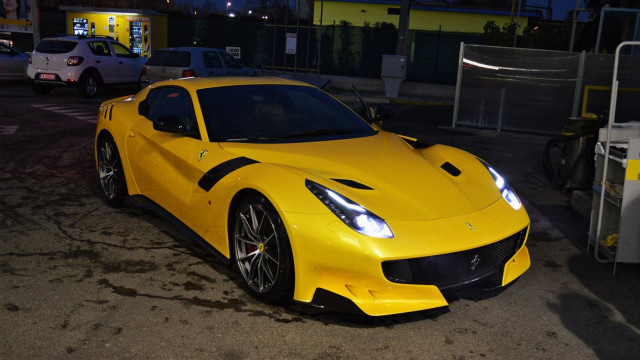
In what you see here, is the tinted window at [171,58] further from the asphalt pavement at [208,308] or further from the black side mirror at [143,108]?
the black side mirror at [143,108]

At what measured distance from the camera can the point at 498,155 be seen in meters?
10.5

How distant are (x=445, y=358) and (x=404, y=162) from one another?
64.2 inches

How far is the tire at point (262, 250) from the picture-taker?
4055 mm

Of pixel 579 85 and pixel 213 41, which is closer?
pixel 579 85

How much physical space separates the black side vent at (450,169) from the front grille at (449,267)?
757 mm

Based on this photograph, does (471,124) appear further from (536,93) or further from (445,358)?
(445,358)

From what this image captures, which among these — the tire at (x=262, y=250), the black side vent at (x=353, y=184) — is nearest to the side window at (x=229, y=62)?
the tire at (x=262, y=250)

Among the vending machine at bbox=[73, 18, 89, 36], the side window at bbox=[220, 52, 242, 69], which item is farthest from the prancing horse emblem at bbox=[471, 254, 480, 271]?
the vending machine at bbox=[73, 18, 89, 36]

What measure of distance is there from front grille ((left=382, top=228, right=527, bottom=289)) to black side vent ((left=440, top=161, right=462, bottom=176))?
2.48ft

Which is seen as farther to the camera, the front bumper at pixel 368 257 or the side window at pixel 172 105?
the side window at pixel 172 105

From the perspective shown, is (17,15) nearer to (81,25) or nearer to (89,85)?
(81,25)

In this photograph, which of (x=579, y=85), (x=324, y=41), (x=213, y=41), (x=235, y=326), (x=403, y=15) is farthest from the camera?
(x=213, y=41)

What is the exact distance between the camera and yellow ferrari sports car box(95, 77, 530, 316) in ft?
12.7

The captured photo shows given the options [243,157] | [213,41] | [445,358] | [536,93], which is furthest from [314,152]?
[213,41]
